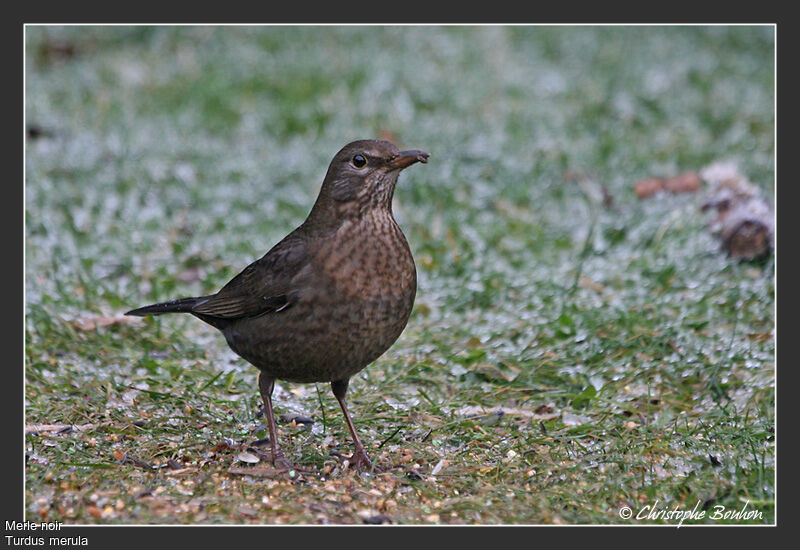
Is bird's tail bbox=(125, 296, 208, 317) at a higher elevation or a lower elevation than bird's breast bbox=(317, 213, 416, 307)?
lower

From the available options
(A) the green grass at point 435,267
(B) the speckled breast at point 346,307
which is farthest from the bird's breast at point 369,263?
(A) the green grass at point 435,267

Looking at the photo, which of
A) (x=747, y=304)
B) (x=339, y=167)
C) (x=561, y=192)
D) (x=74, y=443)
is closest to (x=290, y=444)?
(x=74, y=443)

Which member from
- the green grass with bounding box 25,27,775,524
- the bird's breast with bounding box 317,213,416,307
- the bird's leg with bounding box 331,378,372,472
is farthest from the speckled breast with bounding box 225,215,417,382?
the green grass with bounding box 25,27,775,524

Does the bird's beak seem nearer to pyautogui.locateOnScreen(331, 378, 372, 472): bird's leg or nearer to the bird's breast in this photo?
the bird's breast

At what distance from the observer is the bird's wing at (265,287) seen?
497 cm

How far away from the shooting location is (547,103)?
10688 mm

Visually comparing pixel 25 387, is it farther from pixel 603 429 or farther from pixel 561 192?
pixel 561 192

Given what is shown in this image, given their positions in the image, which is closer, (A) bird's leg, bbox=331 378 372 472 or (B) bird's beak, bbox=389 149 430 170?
(B) bird's beak, bbox=389 149 430 170

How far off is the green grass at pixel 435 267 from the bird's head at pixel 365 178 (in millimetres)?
1232

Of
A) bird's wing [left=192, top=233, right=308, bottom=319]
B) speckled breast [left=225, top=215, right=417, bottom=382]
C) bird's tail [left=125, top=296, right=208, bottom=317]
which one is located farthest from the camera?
bird's tail [left=125, top=296, right=208, bottom=317]

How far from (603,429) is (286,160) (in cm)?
509

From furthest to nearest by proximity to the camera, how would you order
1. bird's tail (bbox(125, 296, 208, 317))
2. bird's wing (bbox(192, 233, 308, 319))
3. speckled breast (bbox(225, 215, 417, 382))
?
bird's tail (bbox(125, 296, 208, 317)) < bird's wing (bbox(192, 233, 308, 319)) < speckled breast (bbox(225, 215, 417, 382))

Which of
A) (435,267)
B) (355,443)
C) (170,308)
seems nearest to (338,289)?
(355,443)

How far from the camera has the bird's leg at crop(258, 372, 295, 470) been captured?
16.3ft
